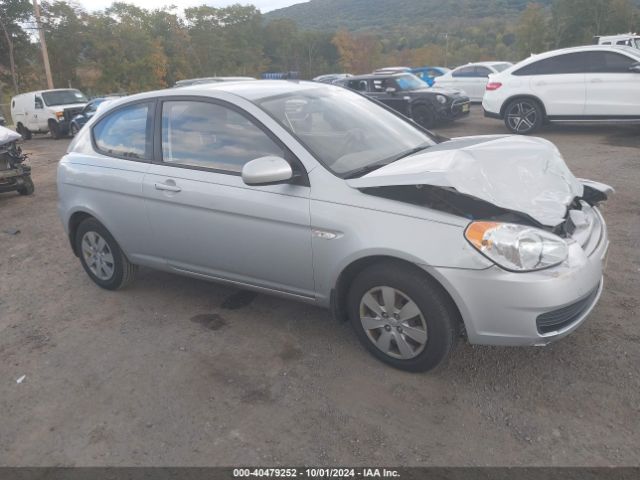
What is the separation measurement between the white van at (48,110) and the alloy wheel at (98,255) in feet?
50.8

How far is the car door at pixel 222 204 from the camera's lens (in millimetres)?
3367

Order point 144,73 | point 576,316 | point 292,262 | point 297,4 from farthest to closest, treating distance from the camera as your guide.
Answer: point 297,4 < point 144,73 < point 292,262 < point 576,316

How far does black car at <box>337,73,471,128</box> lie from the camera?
1305cm

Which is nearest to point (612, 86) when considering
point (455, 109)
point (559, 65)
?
point (559, 65)

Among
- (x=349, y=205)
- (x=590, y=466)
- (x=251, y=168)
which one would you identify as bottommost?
(x=590, y=466)

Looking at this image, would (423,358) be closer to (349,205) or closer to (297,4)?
(349,205)

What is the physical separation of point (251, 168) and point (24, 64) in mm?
42098

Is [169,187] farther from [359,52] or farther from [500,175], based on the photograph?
[359,52]

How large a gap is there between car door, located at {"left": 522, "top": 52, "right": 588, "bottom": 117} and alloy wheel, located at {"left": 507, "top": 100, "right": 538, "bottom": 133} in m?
0.27

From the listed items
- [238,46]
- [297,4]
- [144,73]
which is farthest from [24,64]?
[297,4]

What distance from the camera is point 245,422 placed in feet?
9.41

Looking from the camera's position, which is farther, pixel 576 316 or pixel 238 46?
pixel 238 46

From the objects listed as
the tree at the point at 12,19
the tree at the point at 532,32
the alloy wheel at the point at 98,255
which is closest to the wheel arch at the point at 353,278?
the alloy wheel at the point at 98,255

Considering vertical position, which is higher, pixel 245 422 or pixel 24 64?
pixel 24 64
